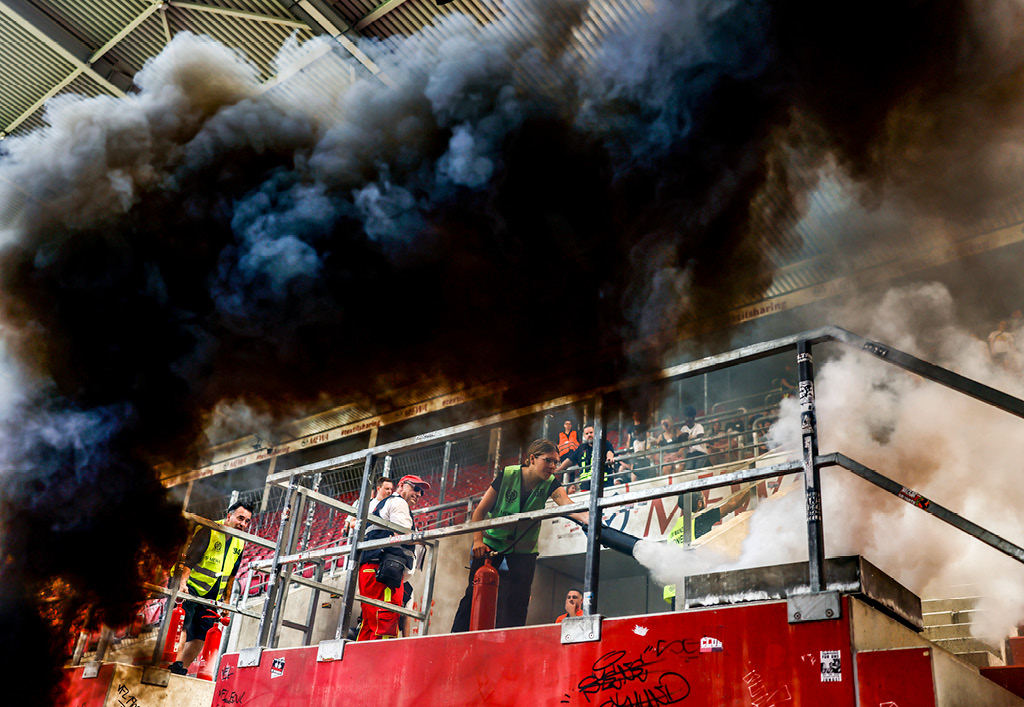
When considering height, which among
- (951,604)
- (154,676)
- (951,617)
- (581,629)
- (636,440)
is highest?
(636,440)

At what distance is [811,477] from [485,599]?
486 cm

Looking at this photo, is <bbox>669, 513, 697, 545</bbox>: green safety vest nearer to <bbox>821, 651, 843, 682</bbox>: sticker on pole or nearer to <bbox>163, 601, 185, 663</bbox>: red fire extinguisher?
<bbox>163, 601, 185, 663</bbox>: red fire extinguisher

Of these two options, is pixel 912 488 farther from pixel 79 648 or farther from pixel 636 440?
pixel 79 648

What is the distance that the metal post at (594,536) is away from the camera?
3702mm

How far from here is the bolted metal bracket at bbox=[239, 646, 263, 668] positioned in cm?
506

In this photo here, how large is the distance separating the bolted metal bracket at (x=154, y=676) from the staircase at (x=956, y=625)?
5.60 m

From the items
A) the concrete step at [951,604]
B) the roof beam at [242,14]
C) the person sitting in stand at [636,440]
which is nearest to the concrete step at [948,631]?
the concrete step at [951,604]

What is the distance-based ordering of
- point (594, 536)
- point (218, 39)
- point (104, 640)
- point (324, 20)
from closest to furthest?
point (594, 536), point (104, 640), point (324, 20), point (218, 39)

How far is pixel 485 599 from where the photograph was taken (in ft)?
24.5

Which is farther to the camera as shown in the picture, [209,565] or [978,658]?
[209,565]

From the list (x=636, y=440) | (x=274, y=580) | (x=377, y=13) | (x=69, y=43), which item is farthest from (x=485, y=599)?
→ (x=69, y=43)

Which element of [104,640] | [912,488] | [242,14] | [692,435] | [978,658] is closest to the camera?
[978,658]

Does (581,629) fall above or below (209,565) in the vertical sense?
below

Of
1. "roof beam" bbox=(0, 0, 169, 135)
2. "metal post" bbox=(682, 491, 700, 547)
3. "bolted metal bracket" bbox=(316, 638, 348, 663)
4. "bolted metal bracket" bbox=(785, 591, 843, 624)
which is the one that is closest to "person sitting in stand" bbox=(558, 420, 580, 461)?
"metal post" bbox=(682, 491, 700, 547)
